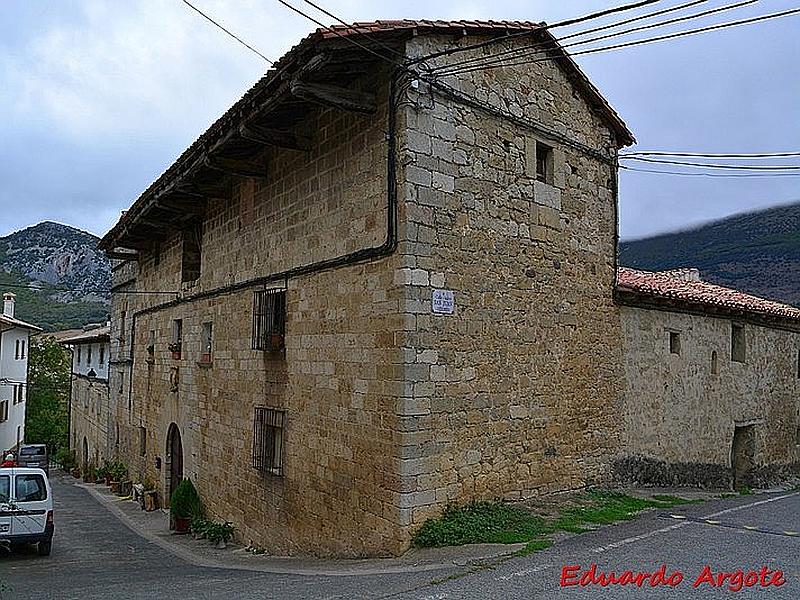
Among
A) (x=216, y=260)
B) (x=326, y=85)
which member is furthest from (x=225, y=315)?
(x=326, y=85)

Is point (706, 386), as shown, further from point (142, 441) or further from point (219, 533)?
point (142, 441)

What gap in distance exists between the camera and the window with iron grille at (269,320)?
10438 millimetres

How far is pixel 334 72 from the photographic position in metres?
8.44

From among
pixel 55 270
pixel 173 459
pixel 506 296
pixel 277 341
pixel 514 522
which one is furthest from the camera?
pixel 55 270

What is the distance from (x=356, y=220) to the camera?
880cm

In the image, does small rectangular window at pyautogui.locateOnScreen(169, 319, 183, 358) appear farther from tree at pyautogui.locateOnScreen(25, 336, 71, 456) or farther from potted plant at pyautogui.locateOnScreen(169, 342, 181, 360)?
tree at pyautogui.locateOnScreen(25, 336, 71, 456)

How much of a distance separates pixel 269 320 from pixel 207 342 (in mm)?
3440

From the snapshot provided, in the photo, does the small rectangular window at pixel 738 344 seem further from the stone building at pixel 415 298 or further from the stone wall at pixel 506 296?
the stone wall at pixel 506 296

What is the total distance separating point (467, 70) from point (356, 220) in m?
2.15

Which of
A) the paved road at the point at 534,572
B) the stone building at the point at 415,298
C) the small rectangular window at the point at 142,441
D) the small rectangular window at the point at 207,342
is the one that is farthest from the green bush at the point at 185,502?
the small rectangular window at the point at 142,441

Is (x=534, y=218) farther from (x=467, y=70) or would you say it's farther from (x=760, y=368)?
(x=760, y=368)

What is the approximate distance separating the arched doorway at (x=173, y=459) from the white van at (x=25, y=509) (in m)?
4.12

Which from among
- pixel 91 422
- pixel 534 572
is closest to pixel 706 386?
pixel 534 572

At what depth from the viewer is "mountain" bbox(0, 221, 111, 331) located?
63.1 meters
